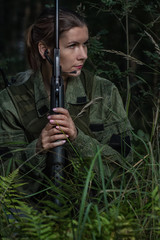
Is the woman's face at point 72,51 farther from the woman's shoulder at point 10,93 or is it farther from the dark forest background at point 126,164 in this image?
the woman's shoulder at point 10,93

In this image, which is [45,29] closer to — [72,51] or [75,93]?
[72,51]

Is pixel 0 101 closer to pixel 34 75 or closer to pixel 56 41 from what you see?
pixel 34 75

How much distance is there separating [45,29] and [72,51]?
1.04ft

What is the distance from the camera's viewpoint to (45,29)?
2.82m

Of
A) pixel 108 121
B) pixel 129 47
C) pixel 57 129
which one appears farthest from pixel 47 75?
pixel 129 47

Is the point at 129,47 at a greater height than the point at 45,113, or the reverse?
the point at 129,47

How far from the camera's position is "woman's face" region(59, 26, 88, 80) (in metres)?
2.63

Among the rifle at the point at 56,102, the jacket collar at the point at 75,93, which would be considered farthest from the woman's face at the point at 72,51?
the rifle at the point at 56,102

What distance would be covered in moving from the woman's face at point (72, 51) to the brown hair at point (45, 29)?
5 cm

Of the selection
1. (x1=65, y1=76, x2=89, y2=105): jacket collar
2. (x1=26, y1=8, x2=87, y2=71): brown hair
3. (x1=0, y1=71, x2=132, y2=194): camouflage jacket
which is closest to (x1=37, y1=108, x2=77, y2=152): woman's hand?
(x1=0, y1=71, x2=132, y2=194): camouflage jacket

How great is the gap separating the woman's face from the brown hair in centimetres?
5

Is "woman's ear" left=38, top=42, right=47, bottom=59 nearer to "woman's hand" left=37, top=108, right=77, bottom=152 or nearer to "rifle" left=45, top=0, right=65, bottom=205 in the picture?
"rifle" left=45, top=0, right=65, bottom=205

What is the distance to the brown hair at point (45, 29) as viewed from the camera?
8.89 ft

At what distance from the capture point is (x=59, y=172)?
2203mm
